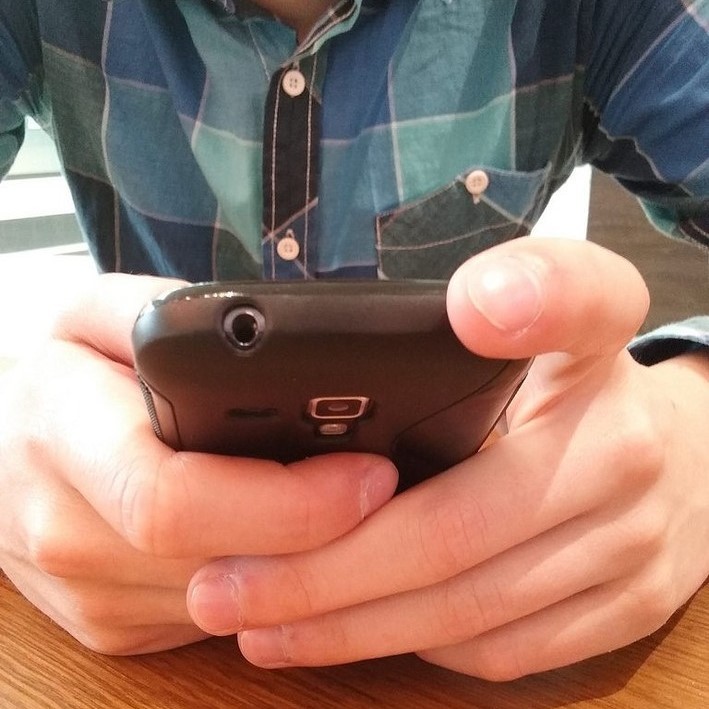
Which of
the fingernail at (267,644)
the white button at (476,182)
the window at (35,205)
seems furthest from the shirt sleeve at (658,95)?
the window at (35,205)

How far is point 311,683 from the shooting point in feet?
1.04

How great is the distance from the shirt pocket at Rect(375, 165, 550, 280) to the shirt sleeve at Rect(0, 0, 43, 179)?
0.30m

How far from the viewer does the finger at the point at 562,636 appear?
12.4 inches

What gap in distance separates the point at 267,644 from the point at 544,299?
182mm

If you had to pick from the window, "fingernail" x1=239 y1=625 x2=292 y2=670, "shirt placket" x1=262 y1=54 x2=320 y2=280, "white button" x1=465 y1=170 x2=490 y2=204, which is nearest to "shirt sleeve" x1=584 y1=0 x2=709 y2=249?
"white button" x1=465 y1=170 x2=490 y2=204

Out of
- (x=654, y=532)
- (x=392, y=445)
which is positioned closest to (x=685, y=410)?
(x=654, y=532)

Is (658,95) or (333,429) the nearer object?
(333,429)

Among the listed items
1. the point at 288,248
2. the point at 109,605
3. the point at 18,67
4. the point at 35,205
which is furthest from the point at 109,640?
the point at 35,205

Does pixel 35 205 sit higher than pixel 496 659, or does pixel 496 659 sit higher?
pixel 496 659

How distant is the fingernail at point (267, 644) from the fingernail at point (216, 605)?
0.01 metres

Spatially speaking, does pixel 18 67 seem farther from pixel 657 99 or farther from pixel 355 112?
pixel 657 99

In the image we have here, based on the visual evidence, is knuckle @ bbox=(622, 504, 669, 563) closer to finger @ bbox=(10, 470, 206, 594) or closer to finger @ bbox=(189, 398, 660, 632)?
finger @ bbox=(189, 398, 660, 632)

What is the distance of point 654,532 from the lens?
33 centimetres

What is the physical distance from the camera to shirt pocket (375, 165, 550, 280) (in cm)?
61
